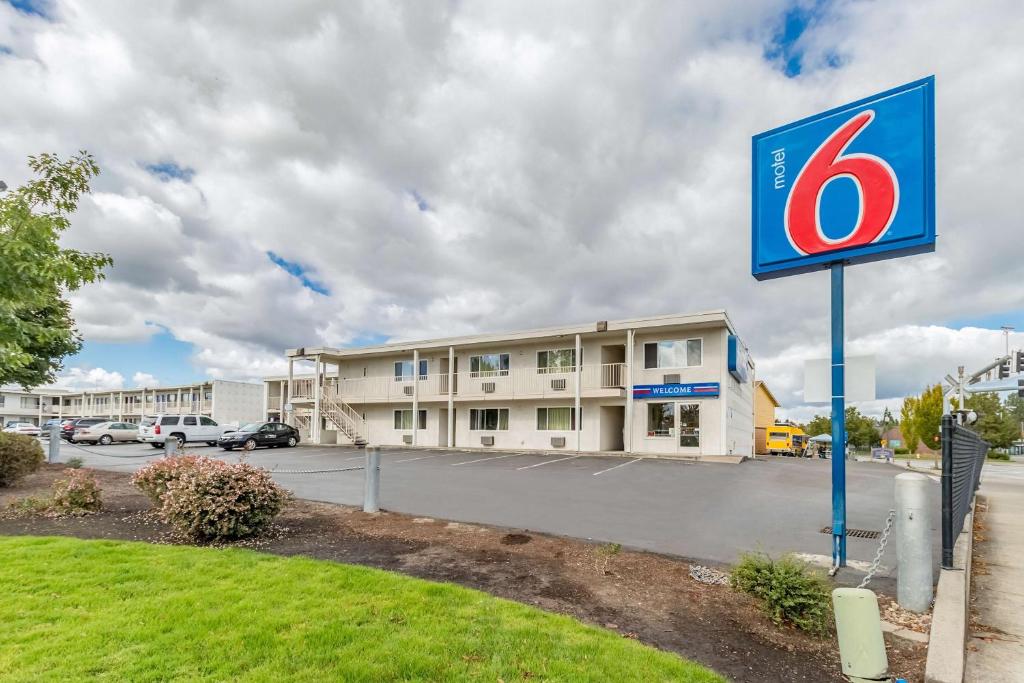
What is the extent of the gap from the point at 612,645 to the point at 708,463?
16647mm

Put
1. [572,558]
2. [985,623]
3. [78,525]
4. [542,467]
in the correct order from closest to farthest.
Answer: [985,623], [572,558], [78,525], [542,467]

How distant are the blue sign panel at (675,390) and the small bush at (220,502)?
56.8 feet

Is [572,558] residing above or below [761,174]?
below

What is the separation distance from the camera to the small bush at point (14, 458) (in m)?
11.2

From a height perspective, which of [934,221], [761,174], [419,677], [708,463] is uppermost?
[761,174]

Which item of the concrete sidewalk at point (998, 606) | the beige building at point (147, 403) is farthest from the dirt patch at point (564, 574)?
the beige building at point (147, 403)

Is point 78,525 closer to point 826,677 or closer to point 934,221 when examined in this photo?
point 826,677

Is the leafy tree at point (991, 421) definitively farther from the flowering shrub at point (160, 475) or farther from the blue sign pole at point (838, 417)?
the flowering shrub at point (160, 475)

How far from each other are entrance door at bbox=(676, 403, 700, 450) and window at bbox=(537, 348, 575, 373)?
510 centimetres

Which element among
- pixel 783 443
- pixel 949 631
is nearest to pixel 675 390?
pixel 949 631

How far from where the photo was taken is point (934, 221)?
221 inches

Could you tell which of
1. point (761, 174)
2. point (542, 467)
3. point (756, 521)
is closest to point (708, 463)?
point (542, 467)

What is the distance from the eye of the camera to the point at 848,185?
6105 millimetres

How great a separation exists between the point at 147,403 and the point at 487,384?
167ft
